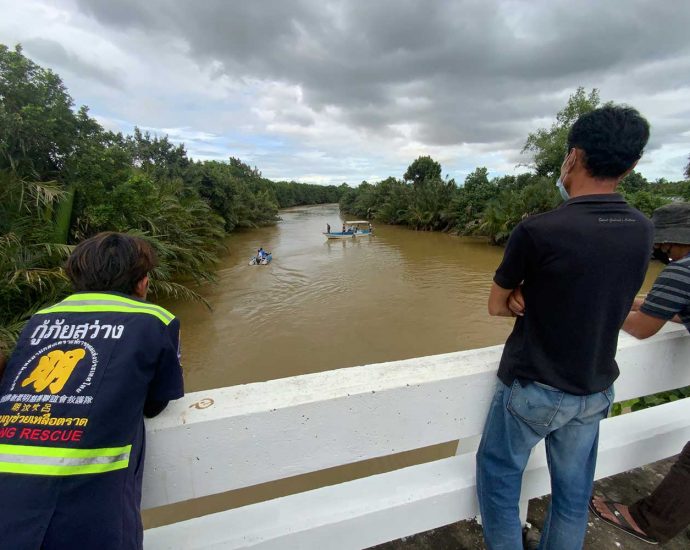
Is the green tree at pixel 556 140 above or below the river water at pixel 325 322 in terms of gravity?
above

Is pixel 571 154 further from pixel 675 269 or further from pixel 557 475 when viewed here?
pixel 557 475

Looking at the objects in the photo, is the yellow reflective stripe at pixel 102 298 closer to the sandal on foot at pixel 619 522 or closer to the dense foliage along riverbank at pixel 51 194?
the sandal on foot at pixel 619 522

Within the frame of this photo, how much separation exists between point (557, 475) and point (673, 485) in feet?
2.78

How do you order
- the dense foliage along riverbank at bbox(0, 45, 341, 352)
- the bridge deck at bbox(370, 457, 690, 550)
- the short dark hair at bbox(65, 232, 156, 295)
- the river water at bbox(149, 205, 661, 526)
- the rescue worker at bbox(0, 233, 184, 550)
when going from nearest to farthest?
1. the rescue worker at bbox(0, 233, 184, 550)
2. the short dark hair at bbox(65, 232, 156, 295)
3. the bridge deck at bbox(370, 457, 690, 550)
4. the river water at bbox(149, 205, 661, 526)
5. the dense foliage along riverbank at bbox(0, 45, 341, 352)

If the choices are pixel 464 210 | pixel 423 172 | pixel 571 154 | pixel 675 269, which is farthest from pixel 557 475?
pixel 423 172

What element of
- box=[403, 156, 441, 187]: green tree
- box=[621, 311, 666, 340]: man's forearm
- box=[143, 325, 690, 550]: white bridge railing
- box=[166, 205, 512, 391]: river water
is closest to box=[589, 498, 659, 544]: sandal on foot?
box=[143, 325, 690, 550]: white bridge railing

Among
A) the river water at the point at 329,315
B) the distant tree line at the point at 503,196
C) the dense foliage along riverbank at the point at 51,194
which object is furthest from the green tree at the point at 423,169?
the dense foliage along riverbank at the point at 51,194

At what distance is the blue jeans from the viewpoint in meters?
1.25

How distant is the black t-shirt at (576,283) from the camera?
43.3 inches

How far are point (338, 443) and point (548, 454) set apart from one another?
2.78 ft

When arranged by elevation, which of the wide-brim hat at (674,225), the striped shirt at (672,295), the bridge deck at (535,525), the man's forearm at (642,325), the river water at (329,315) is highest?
the wide-brim hat at (674,225)

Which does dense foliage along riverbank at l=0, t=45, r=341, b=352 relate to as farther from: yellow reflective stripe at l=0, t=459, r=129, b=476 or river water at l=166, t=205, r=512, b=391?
yellow reflective stripe at l=0, t=459, r=129, b=476

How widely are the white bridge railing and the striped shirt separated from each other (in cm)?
16

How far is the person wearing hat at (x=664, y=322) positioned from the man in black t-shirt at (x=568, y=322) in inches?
14.6
